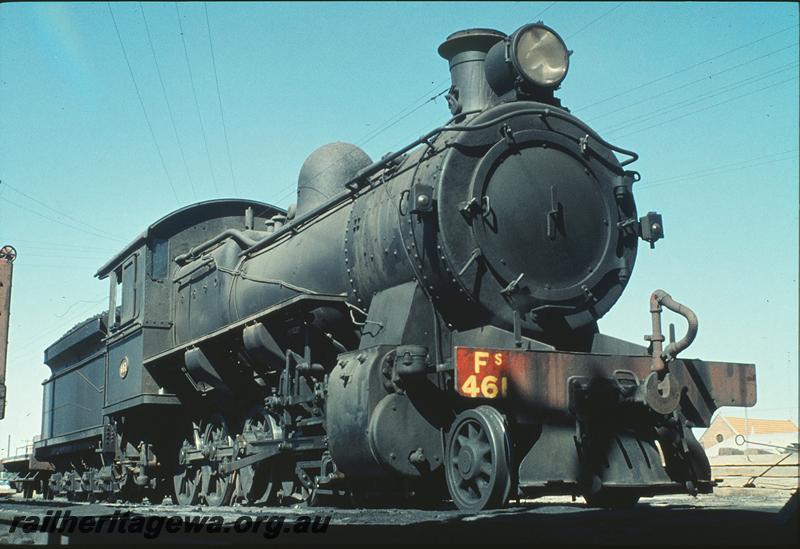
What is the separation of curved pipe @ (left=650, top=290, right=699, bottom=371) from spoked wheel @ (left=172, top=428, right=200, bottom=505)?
6.84m

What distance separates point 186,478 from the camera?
1179 cm

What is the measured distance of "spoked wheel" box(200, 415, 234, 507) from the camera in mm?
10348

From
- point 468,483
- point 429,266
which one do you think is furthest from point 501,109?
point 468,483

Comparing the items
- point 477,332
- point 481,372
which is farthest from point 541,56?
point 481,372

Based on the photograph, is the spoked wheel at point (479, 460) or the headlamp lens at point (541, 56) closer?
the spoked wheel at point (479, 460)

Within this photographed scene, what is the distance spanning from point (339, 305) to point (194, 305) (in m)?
3.97

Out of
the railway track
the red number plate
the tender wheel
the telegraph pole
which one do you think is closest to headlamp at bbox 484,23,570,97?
the red number plate

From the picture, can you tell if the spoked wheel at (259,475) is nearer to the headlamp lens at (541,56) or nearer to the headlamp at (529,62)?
the headlamp at (529,62)

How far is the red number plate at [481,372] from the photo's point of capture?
6035mm

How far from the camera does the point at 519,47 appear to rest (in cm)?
746

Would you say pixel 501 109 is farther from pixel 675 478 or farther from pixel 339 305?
pixel 675 478

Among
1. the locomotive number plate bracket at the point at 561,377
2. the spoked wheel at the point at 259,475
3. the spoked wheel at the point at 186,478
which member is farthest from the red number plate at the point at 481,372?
the spoked wheel at the point at 186,478

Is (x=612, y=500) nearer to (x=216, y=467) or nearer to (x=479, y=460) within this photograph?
(x=479, y=460)

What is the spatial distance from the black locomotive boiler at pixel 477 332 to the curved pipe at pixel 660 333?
17mm
